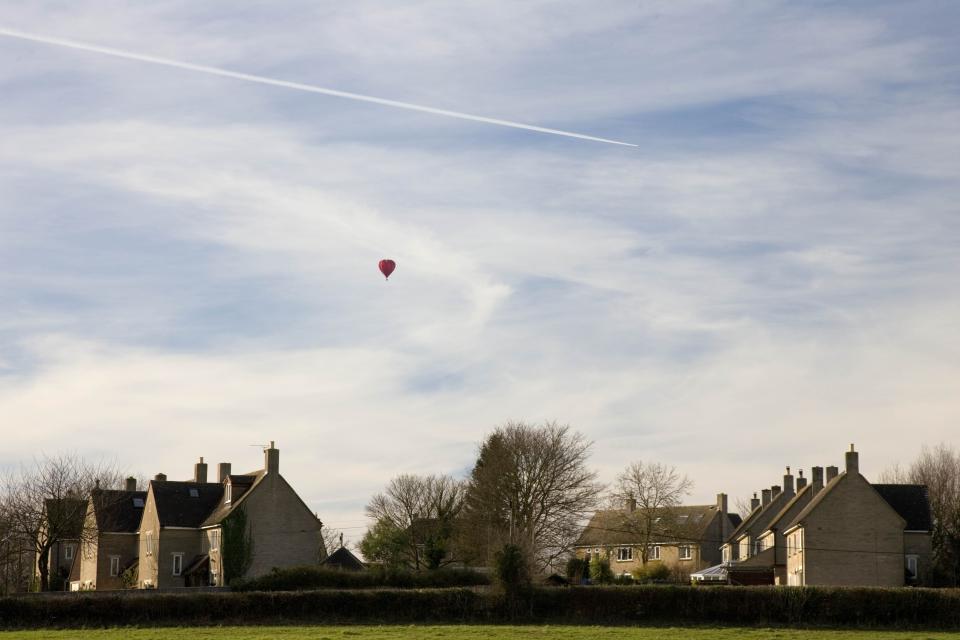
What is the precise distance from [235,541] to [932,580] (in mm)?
41566

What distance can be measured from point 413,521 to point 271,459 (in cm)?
2222

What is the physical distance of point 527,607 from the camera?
164 feet

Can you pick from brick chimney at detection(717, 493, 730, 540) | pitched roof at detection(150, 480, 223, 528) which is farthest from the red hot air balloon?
brick chimney at detection(717, 493, 730, 540)

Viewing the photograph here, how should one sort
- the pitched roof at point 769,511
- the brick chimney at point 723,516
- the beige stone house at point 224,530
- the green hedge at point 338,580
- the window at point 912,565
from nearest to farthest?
the green hedge at point 338,580 → the window at point 912,565 → the beige stone house at point 224,530 → the pitched roof at point 769,511 → the brick chimney at point 723,516

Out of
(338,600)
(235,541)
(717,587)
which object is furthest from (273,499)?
(717,587)

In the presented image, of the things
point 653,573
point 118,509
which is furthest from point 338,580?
point 653,573

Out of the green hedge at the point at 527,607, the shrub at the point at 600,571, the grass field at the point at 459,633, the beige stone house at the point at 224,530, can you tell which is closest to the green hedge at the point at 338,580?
the beige stone house at the point at 224,530

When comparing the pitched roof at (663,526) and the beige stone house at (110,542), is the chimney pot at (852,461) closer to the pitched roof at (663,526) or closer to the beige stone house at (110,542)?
the pitched roof at (663,526)

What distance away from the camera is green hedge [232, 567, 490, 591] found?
205 ft

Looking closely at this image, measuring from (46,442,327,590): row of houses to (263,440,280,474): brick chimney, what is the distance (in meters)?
0.06

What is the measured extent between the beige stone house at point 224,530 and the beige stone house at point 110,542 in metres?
1.51

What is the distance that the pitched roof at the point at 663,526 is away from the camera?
9662 cm

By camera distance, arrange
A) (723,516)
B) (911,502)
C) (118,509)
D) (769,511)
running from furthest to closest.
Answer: (723,516)
(769,511)
(118,509)
(911,502)

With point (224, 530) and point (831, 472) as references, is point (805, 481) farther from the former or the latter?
point (224, 530)
